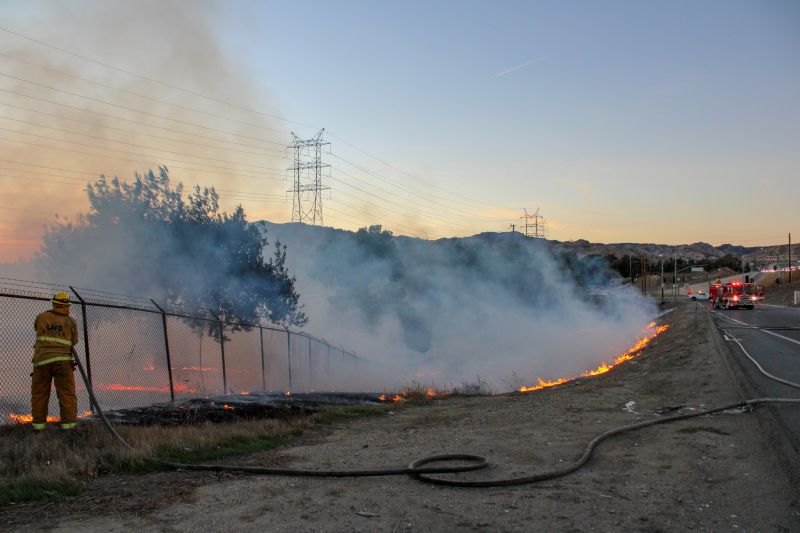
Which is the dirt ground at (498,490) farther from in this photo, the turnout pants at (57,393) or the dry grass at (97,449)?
the turnout pants at (57,393)

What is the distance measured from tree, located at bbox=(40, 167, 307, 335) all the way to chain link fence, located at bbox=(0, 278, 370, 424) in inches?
25.5

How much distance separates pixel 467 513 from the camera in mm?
4633

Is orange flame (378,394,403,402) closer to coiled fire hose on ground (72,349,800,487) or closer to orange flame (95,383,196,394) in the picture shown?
coiled fire hose on ground (72,349,800,487)

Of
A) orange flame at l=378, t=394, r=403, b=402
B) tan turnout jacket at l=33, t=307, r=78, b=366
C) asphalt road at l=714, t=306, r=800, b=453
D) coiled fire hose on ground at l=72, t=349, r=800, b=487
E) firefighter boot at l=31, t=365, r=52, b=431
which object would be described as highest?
tan turnout jacket at l=33, t=307, r=78, b=366

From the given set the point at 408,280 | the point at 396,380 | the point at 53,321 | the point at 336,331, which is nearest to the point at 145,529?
the point at 53,321

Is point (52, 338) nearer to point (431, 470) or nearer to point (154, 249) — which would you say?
point (431, 470)

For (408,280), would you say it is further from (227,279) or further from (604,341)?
(227,279)

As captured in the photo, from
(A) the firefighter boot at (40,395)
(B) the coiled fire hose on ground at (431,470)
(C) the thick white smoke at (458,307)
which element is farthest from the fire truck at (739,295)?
(A) the firefighter boot at (40,395)

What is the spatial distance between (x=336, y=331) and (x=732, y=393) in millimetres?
22933

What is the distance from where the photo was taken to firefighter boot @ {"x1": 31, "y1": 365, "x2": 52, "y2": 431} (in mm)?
7062

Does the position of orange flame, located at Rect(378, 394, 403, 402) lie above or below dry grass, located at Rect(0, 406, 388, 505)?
below

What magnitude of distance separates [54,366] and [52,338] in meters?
0.37

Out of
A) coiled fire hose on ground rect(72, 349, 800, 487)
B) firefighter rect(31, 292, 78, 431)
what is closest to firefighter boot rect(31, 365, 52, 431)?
firefighter rect(31, 292, 78, 431)

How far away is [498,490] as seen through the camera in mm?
5203
